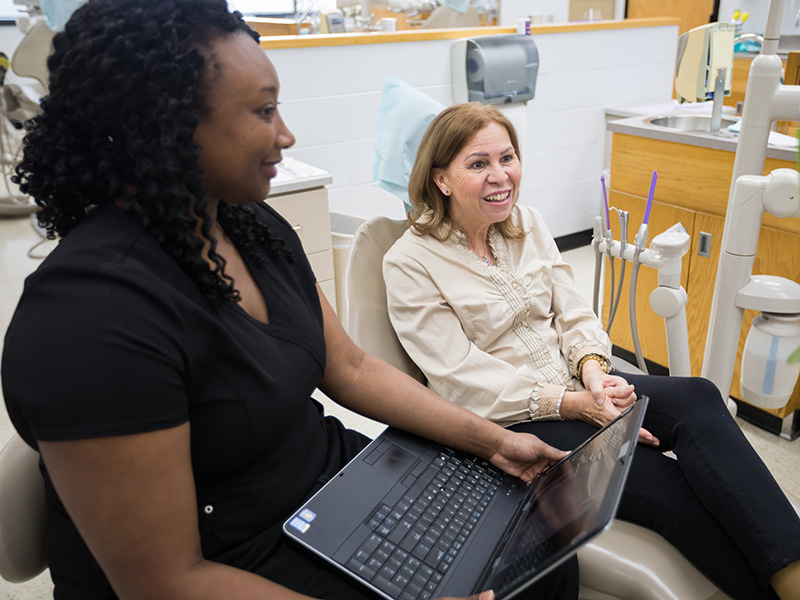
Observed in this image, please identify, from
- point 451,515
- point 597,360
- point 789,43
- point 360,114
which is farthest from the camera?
point 789,43

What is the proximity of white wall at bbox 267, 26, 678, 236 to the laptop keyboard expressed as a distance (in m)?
2.08

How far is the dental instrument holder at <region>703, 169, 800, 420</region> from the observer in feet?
4.57

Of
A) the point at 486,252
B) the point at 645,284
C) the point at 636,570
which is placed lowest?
the point at 645,284

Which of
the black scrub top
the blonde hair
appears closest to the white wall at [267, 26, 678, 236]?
the blonde hair

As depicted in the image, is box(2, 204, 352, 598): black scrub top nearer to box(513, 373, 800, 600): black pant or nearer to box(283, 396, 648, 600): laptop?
box(283, 396, 648, 600): laptop

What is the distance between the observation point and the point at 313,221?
2.50 m

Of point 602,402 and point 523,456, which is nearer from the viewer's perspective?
point 523,456

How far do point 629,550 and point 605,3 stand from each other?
4.50 meters

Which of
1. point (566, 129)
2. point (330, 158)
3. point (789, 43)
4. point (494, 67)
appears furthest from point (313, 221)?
point (789, 43)

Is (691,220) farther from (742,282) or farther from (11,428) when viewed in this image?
(11,428)

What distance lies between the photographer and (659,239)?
1.55 metres

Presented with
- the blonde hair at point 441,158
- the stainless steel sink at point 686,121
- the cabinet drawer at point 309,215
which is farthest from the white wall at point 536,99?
the blonde hair at point 441,158

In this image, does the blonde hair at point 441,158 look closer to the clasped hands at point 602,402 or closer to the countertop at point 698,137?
the clasped hands at point 602,402

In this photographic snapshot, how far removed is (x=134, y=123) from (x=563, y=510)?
2.35 feet
